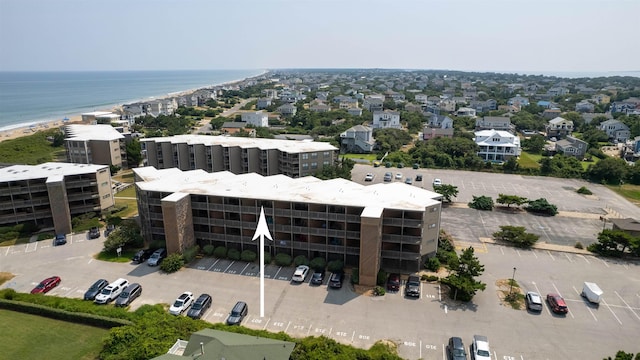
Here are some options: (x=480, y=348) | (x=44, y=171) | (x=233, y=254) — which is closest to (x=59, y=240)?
(x=44, y=171)

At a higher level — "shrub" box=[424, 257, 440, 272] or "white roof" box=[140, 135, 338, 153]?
"white roof" box=[140, 135, 338, 153]

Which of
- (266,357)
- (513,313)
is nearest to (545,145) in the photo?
(513,313)

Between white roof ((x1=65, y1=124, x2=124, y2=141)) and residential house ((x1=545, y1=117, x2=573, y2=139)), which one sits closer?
white roof ((x1=65, y1=124, x2=124, y2=141))

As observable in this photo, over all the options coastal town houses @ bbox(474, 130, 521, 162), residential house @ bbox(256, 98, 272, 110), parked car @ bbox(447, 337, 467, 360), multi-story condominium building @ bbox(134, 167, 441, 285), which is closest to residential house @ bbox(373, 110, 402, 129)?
coastal town houses @ bbox(474, 130, 521, 162)

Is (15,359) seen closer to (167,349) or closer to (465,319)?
(167,349)

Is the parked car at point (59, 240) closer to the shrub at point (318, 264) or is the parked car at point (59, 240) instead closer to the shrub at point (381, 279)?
the shrub at point (318, 264)

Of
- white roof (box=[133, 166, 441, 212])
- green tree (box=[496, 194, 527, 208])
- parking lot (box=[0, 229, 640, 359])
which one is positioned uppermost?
white roof (box=[133, 166, 441, 212])

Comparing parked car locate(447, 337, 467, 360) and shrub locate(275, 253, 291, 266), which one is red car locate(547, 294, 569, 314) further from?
shrub locate(275, 253, 291, 266)
